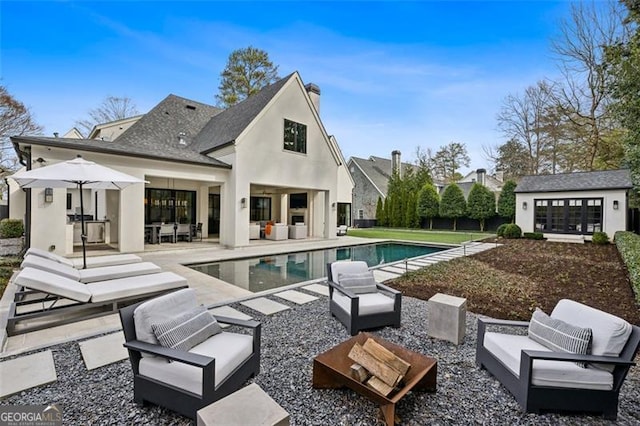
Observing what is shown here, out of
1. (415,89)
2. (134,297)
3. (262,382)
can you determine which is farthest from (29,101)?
(262,382)

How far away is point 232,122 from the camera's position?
1556 cm

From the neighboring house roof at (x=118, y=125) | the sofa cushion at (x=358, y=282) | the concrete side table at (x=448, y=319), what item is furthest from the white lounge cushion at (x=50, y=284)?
the neighboring house roof at (x=118, y=125)

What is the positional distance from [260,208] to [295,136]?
5.93 meters

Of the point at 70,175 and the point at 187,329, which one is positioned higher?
the point at 70,175

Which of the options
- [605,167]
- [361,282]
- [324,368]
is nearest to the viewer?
[324,368]

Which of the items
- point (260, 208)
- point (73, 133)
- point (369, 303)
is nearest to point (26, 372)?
point (369, 303)

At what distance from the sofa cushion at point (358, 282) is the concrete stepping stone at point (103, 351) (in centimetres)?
305

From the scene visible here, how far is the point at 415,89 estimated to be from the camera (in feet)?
57.3

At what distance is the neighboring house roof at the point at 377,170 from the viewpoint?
3169 cm

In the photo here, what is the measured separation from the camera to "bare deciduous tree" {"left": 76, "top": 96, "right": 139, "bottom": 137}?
1031 inches

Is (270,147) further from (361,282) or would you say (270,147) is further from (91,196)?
(361,282)

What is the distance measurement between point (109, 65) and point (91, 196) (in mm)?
6665

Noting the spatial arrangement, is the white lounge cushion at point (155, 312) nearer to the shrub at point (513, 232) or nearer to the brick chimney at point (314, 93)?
the brick chimney at point (314, 93)

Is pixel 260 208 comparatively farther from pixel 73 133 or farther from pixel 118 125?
pixel 73 133
